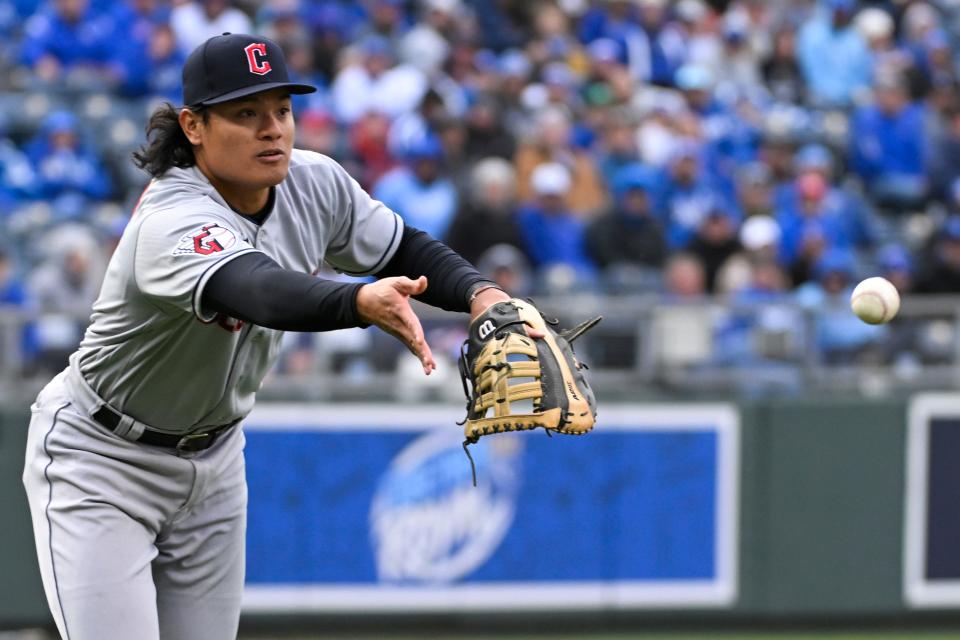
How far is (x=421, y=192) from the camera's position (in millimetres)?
10305

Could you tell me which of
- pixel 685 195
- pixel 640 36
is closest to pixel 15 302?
pixel 685 195

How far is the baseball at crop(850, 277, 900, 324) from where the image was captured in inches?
197

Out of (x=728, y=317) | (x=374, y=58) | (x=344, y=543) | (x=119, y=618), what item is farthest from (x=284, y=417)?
(x=119, y=618)

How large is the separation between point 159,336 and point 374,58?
773 cm

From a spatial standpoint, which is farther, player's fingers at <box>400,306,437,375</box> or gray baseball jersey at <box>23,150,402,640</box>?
gray baseball jersey at <box>23,150,402,640</box>

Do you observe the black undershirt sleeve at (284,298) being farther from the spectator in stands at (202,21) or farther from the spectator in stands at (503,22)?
the spectator in stands at (503,22)

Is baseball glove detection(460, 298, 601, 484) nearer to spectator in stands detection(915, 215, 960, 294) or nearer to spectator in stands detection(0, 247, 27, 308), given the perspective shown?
spectator in stands detection(0, 247, 27, 308)

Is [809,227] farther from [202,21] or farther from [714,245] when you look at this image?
[202,21]

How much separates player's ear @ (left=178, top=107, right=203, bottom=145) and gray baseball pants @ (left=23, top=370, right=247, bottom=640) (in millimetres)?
837

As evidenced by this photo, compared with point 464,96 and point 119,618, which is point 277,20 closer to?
point 464,96

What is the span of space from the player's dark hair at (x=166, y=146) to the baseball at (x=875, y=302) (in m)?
2.28

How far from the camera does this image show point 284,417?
8727 mm

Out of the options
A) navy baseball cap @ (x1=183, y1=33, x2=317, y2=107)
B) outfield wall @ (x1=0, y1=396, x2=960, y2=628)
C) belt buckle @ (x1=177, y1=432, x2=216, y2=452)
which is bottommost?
outfield wall @ (x1=0, y1=396, x2=960, y2=628)

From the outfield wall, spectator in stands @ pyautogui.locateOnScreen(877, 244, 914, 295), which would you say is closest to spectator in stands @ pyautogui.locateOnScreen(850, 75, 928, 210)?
spectator in stands @ pyautogui.locateOnScreen(877, 244, 914, 295)
